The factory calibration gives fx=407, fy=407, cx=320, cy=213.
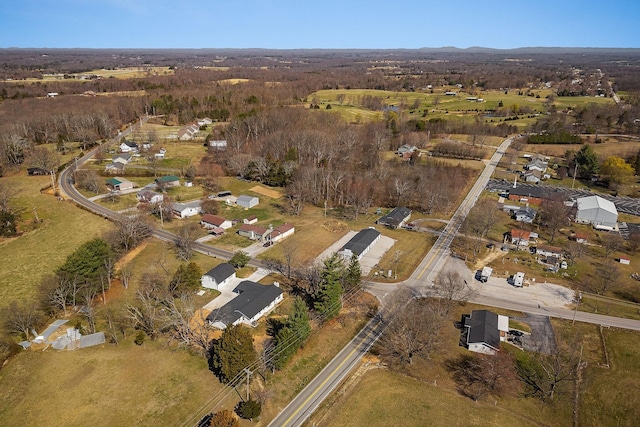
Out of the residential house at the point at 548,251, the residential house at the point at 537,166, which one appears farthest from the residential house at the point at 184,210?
the residential house at the point at 537,166

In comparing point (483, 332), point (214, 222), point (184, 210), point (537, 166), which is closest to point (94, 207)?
point (184, 210)

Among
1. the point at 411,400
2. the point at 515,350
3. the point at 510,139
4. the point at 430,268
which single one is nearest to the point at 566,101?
the point at 510,139

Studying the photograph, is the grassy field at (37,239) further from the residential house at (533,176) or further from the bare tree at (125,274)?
the residential house at (533,176)

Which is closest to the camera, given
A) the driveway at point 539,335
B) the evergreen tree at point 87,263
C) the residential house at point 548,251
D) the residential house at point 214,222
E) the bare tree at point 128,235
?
the driveway at point 539,335

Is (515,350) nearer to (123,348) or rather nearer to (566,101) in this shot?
(123,348)

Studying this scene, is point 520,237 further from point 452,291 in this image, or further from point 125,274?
point 125,274

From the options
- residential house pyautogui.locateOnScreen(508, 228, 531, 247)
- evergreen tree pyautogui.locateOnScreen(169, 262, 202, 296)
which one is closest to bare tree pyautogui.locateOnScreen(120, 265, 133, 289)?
evergreen tree pyautogui.locateOnScreen(169, 262, 202, 296)
